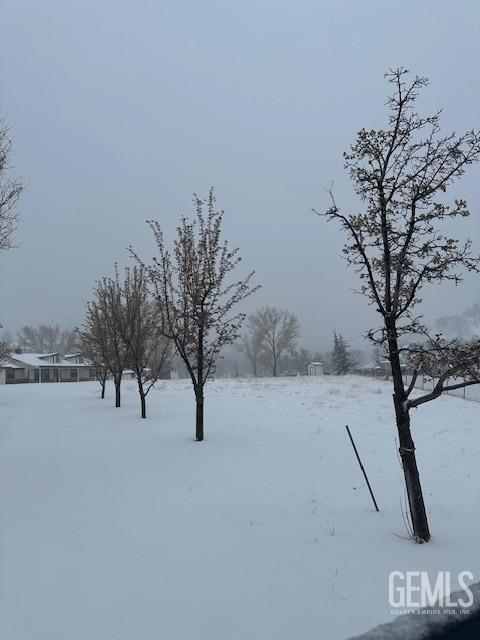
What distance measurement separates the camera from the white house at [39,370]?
198 ft

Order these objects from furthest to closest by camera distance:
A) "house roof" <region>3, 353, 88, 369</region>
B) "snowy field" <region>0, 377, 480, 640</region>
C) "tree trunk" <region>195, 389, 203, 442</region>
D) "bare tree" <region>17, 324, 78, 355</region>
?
"bare tree" <region>17, 324, 78, 355</region> < "house roof" <region>3, 353, 88, 369</region> < "tree trunk" <region>195, 389, 203, 442</region> < "snowy field" <region>0, 377, 480, 640</region>

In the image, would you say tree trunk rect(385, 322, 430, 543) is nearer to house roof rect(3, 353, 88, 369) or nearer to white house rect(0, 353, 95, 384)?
white house rect(0, 353, 95, 384)

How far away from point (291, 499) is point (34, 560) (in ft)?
12.2

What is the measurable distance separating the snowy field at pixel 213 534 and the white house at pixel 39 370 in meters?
51.1

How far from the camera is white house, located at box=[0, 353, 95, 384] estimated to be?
198 feet

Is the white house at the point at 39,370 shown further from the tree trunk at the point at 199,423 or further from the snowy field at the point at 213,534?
the snowy field at the point at 213,534

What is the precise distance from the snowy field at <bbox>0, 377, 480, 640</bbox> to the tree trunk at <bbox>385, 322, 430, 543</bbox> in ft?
0.76

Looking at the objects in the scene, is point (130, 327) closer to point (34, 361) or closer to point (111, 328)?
point (111, 328)

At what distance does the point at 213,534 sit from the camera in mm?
5648

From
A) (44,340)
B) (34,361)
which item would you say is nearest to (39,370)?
(34,361)

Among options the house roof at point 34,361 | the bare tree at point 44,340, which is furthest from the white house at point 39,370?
the bare tree at point 44,340

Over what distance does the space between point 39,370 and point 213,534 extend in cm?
6323

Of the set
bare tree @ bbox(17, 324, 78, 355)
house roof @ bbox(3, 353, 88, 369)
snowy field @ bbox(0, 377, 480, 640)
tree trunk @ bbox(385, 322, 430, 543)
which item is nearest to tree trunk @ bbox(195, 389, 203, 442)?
snowy field @ bbox(0, 377, 480, 640)

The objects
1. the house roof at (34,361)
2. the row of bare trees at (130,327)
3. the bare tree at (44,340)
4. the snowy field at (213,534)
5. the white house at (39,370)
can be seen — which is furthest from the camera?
the bare tree at (44,340)
